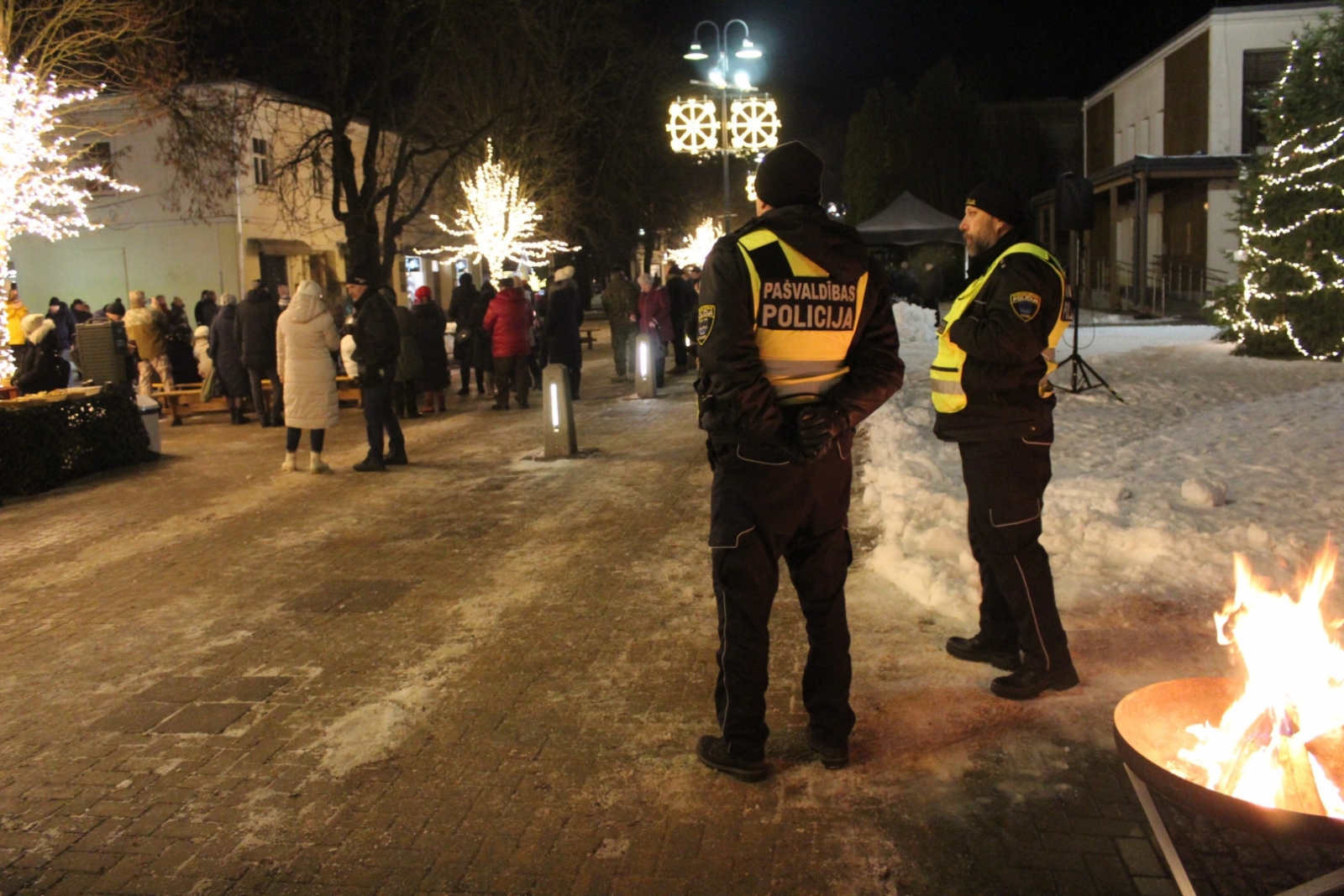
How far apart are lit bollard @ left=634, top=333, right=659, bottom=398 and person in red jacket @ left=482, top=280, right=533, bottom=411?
65.0 inches

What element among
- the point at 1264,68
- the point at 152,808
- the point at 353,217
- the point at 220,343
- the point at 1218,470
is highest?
the point at 1264,68

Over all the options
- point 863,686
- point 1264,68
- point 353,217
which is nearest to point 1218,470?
point 863,686

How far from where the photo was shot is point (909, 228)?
3095 cm

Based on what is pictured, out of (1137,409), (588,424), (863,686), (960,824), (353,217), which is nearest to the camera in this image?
(960,824)

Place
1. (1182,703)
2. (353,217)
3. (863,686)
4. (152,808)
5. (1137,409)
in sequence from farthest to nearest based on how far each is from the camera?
(353,217) → (1137,409) → (863,686) → (152,808) → (1182,703)

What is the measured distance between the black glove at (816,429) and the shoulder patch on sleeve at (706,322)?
1.35ft

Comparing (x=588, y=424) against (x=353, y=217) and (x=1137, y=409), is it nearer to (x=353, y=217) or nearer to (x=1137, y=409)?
(x=1137, y=409)

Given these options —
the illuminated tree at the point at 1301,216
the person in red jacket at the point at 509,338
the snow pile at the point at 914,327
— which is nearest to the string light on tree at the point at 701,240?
the snow pile at the point at 914,327

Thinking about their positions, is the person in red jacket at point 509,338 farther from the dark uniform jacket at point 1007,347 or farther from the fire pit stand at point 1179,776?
the fire pit stand at point 1179,776

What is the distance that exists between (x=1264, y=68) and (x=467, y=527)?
31003 millimetres

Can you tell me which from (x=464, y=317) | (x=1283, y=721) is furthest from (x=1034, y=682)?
(x=464, y=317)

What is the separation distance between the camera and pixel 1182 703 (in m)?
3.11

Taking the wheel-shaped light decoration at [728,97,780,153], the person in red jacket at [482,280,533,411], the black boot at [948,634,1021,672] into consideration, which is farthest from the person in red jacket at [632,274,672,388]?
the black boot at [948,634,1021,672]

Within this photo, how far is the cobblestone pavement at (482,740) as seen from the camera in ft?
11.2
